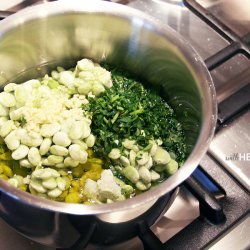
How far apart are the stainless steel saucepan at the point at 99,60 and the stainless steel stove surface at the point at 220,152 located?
7 cm

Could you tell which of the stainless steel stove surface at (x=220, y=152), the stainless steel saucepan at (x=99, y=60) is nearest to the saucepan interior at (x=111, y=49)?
the stainless steel saucepan at (x=99, y=60)

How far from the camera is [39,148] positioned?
0.76 m

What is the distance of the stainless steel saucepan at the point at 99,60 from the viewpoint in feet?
2.13

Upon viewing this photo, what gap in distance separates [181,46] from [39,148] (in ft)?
1.11

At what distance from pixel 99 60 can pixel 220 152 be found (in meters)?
0.35

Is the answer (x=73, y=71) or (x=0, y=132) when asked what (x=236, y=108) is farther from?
(x=0, y=132)

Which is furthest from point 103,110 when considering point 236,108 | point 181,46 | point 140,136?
point 236,108

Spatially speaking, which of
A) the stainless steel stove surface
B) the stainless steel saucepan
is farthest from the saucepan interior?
the stainless steel stove surface

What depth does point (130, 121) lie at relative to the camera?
0.81 m

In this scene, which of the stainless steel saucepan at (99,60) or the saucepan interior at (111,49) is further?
the saucepan interior at (111,49)

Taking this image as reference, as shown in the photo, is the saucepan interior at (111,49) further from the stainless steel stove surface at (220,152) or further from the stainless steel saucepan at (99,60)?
the stainless steel stove surface at (220,152)

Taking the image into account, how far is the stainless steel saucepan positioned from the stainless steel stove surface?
0.22 ft

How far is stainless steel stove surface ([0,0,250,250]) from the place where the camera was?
79 centimetres

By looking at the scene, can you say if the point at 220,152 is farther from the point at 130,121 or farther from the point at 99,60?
the point at 99,60
